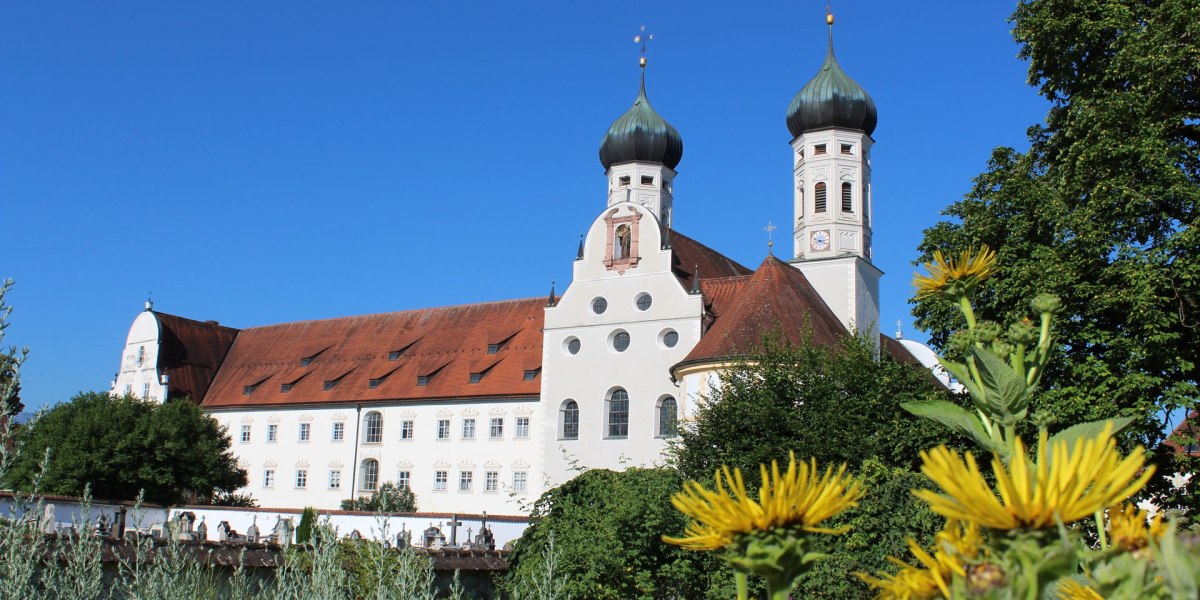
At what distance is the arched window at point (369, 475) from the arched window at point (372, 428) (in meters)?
0.93

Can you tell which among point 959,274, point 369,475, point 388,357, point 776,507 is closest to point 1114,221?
point 959,274

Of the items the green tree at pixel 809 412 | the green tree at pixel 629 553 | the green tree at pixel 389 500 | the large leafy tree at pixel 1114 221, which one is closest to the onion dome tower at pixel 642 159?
the green tree at pixel 389 500

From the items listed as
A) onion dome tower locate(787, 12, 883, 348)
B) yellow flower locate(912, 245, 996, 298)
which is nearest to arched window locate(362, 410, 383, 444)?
onion dome tower locate(787, 12, 883, 348)

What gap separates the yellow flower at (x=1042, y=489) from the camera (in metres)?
2.28

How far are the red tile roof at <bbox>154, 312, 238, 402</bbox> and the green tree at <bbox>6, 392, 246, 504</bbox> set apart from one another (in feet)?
31.1

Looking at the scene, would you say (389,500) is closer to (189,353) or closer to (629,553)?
(189,353)

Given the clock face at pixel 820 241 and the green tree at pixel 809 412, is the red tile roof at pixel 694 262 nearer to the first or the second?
the clock face at pixel 820 241

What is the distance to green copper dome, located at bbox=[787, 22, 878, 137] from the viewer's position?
44656 mm

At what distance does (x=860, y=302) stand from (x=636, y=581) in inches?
1087

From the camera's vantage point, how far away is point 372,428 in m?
49.4

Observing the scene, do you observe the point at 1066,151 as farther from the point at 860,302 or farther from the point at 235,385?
the point at 235,385

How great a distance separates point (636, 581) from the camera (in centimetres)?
A: 1634

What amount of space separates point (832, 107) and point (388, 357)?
2332 centimetres

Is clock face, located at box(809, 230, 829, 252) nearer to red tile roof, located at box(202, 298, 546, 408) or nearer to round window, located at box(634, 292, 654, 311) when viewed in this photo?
round window, located at box(634, 292, 654, 311)
